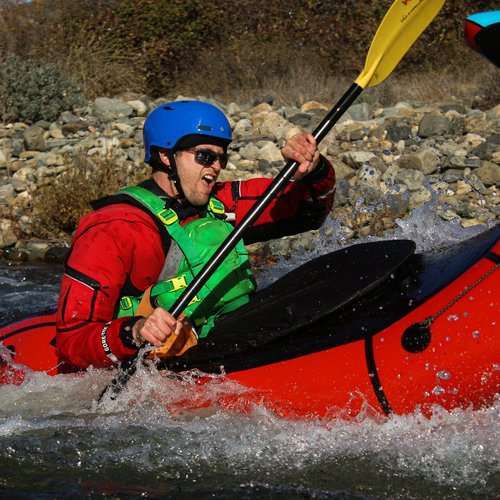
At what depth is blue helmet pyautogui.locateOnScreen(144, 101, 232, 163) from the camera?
13.4ft

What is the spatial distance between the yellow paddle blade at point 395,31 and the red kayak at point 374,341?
0.87 metres

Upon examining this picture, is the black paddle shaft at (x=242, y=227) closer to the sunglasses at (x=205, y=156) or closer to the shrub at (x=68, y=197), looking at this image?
the sunglasses at (x=205, y=156)

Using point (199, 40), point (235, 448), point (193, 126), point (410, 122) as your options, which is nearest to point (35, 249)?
point (410, 122)

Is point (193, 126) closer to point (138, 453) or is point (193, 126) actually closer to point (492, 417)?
point (138, 453)

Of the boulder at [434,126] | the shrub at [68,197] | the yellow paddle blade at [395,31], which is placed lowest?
the shrub at [68,197]

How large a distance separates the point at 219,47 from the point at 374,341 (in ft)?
37.9

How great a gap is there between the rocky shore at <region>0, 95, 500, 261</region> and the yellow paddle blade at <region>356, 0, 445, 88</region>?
2986mm

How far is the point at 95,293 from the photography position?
3.76 metres

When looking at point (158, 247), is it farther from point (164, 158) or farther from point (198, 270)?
point (164, 158)

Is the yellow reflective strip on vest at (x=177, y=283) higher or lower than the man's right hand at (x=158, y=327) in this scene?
higher

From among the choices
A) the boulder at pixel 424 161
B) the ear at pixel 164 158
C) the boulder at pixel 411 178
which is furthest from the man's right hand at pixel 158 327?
the boulder at pixel 424 161

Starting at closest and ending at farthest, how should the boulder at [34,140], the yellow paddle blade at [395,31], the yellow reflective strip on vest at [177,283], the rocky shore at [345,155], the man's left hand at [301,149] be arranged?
1. the yellow reflective strip on vest at [177,283]
2. the man's left hand at [301,149]
3. the yellow paddle blade at [395,31]
4. the rocky shore at [345,155]
5. the boulder at [34,140]

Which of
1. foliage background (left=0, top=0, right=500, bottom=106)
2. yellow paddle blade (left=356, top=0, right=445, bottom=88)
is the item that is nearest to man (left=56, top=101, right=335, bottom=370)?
yellow paddle blade (left=356, top=0, right=445, bottom=88)

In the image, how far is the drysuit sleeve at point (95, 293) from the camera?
12.2ft
